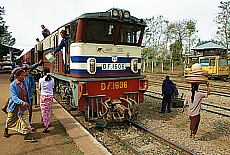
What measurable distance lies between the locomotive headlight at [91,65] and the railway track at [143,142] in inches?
70.0

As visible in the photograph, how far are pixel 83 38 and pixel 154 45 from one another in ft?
117

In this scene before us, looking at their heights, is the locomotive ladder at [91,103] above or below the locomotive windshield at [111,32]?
below

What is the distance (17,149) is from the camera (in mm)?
4734

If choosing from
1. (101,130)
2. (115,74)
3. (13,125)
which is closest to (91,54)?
(115,74)


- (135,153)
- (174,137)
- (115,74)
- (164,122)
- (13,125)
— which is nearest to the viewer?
(135,153)

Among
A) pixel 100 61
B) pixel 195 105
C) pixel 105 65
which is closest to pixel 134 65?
pixel 105 65

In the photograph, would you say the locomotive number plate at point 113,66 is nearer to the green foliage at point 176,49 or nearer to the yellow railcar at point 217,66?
the yellow railcar at point 217,66

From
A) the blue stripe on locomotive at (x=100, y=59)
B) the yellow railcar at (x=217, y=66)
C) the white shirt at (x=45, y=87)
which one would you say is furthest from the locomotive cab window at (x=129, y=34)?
the yellow railcar at (x=217, y=66)

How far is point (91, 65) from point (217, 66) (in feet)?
63.7

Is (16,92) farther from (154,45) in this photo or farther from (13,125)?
(154,45)

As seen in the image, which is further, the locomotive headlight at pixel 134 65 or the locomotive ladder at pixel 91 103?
the locomotive headlight at pixel 134 65

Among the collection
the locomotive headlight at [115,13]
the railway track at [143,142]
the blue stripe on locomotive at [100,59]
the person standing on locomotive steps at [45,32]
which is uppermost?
the person standing on locomotive steps at [45,32]

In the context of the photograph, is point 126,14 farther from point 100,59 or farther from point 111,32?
point 100,59

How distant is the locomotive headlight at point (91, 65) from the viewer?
21.7ft
